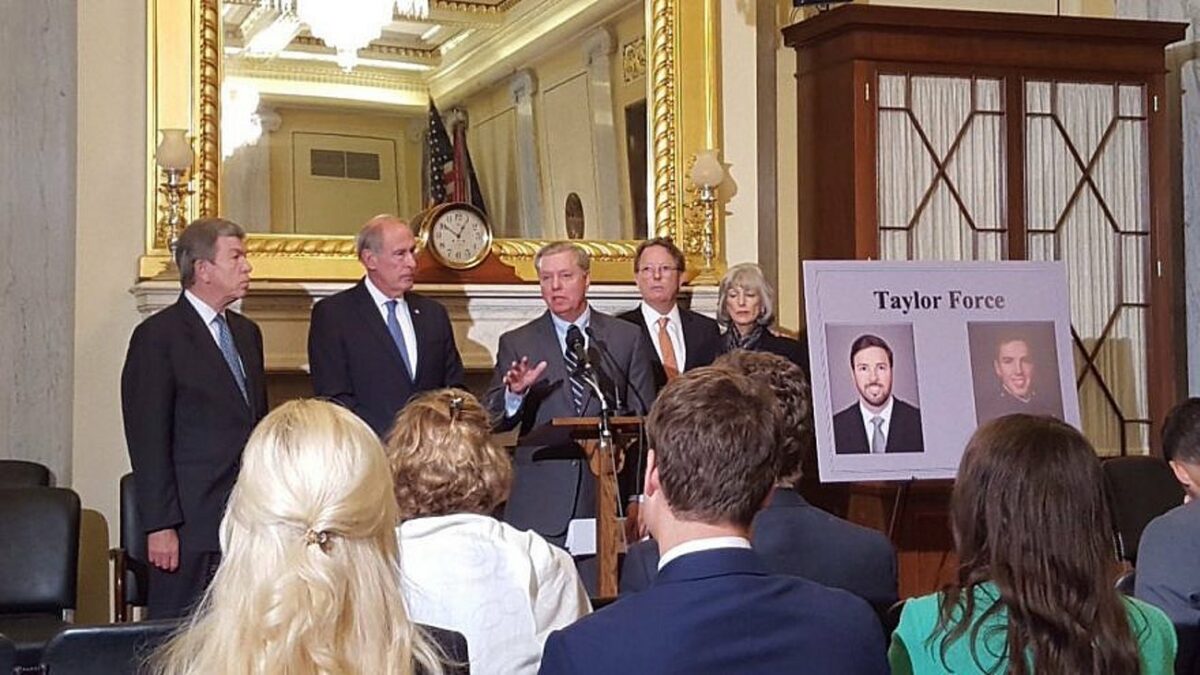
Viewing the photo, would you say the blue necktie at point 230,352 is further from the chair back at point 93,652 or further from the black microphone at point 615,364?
the chair back at point 93,652

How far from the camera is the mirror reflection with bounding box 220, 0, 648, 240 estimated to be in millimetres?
6438

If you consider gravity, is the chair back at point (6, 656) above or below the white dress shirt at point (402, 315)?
below

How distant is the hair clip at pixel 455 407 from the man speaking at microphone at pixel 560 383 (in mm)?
2025

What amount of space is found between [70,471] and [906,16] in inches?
151

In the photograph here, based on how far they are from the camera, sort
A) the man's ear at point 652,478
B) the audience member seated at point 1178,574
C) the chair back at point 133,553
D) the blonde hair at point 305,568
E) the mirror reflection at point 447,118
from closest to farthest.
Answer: the blonde hair at point 305,568
the man's ear at point 652,478
the audience member seated at point 1178,574
the chair back at point 133,553
the mirror reflection at point 447,118

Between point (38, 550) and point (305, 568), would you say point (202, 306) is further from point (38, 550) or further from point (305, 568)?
point (305, 568)

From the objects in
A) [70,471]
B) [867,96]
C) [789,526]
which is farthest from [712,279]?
[789,526]

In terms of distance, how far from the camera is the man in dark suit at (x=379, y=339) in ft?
18.2

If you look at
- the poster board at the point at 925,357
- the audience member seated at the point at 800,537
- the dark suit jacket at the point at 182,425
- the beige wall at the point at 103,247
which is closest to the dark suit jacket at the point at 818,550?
the audience member seated at the point at 800,537

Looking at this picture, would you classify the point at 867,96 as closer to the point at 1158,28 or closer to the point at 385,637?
the point at 1158,28

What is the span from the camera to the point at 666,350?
19.8ft

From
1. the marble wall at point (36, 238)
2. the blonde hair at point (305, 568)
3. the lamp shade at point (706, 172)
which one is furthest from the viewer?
the lamp shade at point (706, 172)

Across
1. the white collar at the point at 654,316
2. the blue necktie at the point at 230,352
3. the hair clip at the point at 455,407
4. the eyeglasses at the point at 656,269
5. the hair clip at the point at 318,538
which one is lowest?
the hair clip at the point at 318,538

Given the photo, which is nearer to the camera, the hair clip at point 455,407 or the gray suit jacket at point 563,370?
the hair clip at point 455,407
